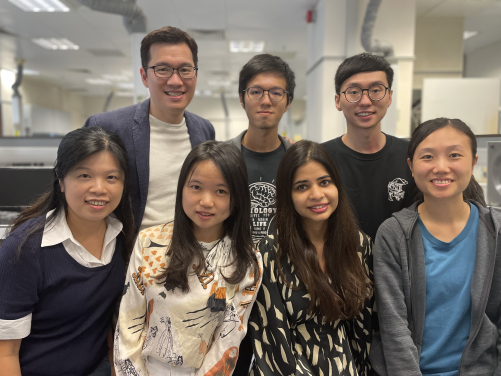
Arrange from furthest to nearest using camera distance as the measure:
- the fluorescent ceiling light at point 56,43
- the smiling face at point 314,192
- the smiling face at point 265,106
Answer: the fluorescent ceiling light at point 56,43 → the smiling face at point 265,106 → the smiling face at point 314,192

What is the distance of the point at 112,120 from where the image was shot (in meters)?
1.63

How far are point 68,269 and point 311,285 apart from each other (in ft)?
2.90

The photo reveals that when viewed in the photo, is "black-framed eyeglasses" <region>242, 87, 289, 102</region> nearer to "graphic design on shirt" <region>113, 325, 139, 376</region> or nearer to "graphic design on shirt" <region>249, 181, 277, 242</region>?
"graphic design on shirt" <region>249, 181, 277, 242</region>

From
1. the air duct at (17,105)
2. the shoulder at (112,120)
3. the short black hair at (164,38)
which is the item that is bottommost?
the shoulder at (112,120)

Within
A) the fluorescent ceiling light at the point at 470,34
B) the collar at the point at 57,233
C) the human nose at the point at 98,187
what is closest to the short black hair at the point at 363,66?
the human nose at the point at 98,187

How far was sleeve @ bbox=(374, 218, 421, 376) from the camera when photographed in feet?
4.00

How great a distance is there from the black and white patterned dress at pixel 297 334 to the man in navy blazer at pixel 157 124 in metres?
0.58

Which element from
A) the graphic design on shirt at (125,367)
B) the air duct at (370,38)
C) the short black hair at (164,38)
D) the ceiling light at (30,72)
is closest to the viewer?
the graphic design on shirt at (125,367)

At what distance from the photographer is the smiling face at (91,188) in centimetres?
125

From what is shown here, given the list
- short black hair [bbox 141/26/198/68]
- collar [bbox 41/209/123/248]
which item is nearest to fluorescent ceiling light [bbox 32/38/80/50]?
short black hair [bbox 141/26/198/68]

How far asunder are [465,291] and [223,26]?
5904mm

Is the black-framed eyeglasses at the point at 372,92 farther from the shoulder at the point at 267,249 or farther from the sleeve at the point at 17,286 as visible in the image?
the sleeve at the point at 17,286

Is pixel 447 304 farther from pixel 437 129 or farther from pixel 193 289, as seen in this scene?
pixel 193 289

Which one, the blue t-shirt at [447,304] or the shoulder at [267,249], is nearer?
the blue t-shirt at [447,304]
